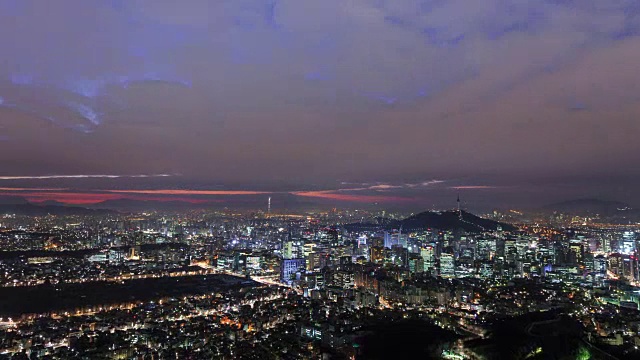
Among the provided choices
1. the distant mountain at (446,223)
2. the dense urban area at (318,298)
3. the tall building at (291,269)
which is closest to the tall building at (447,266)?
the dense urban area at (318,298)

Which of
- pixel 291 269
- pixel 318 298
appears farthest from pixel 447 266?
pixel 318 298

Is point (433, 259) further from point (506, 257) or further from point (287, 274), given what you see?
point (287, 274)

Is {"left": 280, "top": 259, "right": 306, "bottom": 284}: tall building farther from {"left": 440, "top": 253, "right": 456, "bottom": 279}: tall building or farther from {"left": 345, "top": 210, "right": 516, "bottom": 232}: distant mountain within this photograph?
{"left": 345, "top": 210, "right": 516, "bottom": 232}: distant mountain

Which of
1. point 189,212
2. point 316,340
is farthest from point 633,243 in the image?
point 189,212

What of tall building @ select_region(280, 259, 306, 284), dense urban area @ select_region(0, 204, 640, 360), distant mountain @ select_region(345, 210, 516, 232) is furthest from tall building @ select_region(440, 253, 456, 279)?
distant mountain @ select_region(345, 210, 516, 232)

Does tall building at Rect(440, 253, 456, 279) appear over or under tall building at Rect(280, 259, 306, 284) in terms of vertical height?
over

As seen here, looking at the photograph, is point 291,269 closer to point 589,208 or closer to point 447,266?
point 447,266

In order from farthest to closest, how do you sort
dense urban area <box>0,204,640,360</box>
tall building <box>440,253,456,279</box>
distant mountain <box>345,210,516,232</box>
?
distant mountain <box>345,210,516,232</box> → tall building <box>440,253,456,279</box> → dense urban area <box>0,204,640,360</box>
